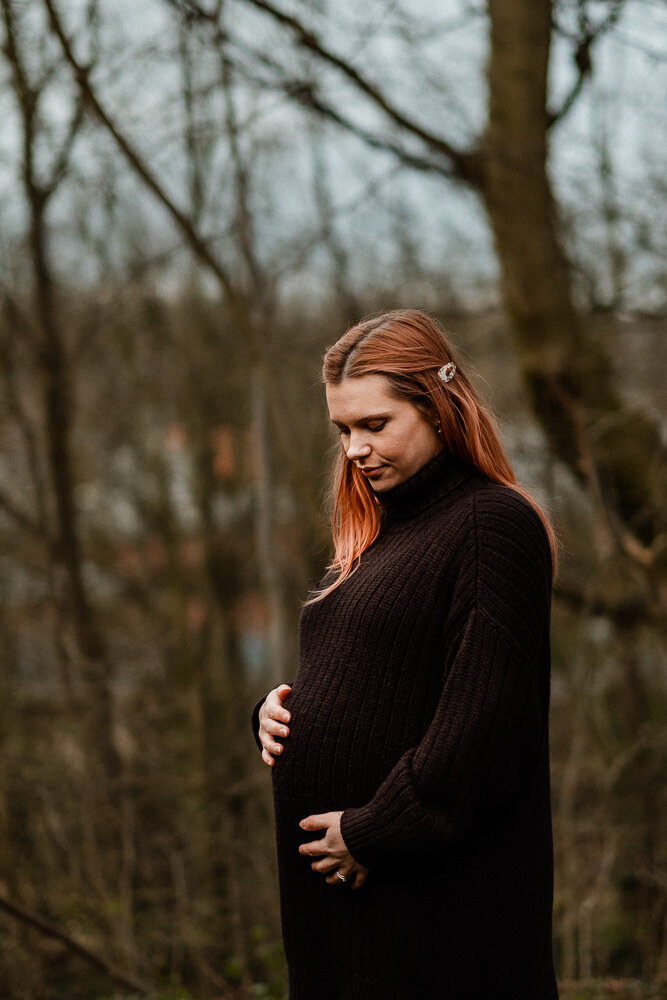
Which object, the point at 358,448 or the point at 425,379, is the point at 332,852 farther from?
the point at 425,379

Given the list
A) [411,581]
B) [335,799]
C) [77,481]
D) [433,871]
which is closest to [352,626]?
[411,581]

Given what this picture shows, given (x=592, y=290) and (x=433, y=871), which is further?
(x=592, y=290)

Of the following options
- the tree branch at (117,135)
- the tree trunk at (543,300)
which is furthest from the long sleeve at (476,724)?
the tree trunk at (543,300)

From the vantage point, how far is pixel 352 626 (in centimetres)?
166

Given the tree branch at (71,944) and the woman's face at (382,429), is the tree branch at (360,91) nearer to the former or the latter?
the woman's face at (382,429)

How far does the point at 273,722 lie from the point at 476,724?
19.0 inches

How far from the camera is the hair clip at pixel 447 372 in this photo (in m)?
1.65

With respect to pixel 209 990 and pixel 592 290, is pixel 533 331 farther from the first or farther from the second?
pixel 209 990

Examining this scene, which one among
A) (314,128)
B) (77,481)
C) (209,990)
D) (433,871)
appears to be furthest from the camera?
(77,481)

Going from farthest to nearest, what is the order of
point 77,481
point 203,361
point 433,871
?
point 77,481, point 203,361, point 433,871

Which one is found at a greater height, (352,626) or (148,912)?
(352,626)

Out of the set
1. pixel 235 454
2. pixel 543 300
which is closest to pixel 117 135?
pixel 543 300

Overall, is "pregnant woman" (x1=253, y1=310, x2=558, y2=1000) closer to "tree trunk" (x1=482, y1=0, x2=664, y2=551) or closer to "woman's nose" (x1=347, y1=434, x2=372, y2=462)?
"woman's nose" (x1=347, y1=434, x2=372, y2=462)

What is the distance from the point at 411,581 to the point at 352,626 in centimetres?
15
